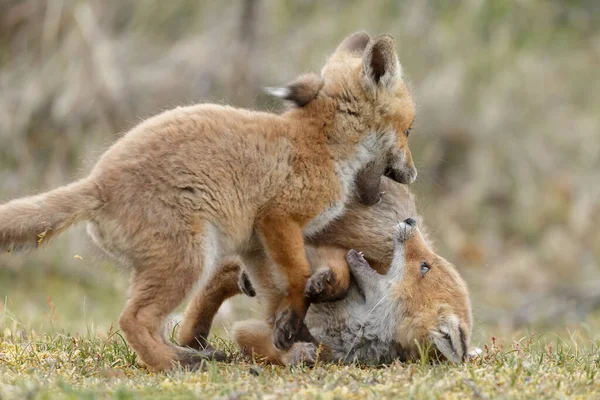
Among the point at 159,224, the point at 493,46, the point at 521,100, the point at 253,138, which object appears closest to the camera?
the point at 159,224

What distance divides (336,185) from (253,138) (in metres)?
0.75

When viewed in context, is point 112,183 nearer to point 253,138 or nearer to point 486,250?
point 253,138

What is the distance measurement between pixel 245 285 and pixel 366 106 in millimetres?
1707

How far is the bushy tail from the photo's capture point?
522cm

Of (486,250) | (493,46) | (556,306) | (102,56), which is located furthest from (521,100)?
(102,56)

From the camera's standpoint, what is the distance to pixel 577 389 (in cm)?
487

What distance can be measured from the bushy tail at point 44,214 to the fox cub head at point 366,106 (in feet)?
6.05

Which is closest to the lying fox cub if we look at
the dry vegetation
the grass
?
the grass

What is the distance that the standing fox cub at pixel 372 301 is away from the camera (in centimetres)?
598

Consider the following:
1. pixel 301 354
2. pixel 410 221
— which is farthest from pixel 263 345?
pixel 410 221

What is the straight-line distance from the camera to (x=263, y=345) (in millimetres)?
6223

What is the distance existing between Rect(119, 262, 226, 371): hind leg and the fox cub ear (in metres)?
1.83

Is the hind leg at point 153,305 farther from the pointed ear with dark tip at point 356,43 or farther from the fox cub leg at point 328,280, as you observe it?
the pointed ear with dark tip at point 356,43

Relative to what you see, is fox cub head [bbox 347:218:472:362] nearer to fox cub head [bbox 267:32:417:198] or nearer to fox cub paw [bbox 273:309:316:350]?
fox cub paw [bbox 273:309:316:350]
